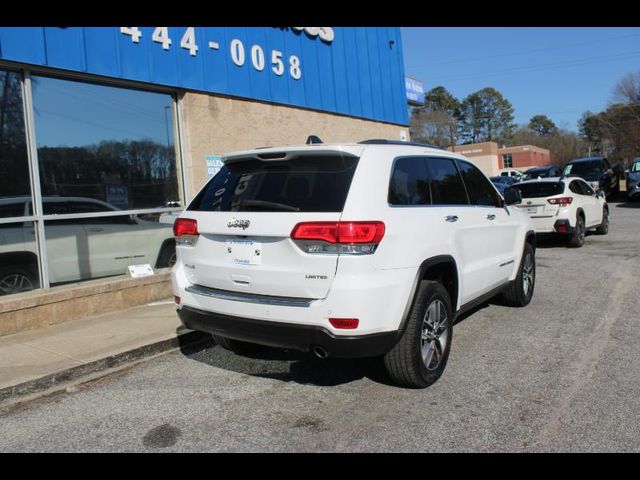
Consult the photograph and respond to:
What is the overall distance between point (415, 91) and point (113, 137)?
20.9 meters

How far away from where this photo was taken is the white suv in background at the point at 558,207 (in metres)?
11.6

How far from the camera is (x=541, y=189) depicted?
12.0m

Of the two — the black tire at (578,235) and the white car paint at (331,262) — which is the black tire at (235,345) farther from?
the black tire at (578,235)

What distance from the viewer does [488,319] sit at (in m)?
6.18

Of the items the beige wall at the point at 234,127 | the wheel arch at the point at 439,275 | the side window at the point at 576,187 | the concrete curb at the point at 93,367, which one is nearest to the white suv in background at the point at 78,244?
the beige wall at the point at 234,127

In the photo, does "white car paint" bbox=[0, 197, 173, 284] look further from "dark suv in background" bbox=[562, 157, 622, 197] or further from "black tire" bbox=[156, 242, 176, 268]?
"dark suv in background" bbox=[562, 157, 622, 197]

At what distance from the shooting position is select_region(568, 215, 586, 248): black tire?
11684 millimetres

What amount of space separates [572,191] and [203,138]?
8.11 metres

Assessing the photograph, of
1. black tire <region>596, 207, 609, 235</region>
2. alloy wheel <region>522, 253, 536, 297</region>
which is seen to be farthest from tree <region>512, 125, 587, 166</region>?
alloy wheel <region>522, 253, 536, 297</region>

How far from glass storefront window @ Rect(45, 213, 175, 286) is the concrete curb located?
2.20 meters

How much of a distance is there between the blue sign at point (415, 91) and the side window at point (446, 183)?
21.4 m

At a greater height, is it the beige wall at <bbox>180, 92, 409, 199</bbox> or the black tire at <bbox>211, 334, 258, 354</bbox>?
the beige wall at <bbox>180, 92, 409, 199</bbox>
